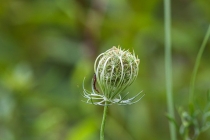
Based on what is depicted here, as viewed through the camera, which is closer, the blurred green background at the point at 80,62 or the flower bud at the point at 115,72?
the flower bud at the point at 115,72

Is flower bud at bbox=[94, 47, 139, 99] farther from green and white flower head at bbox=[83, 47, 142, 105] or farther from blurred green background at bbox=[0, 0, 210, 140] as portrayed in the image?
blurred green background at bbox=[0, 0, 210, 140]

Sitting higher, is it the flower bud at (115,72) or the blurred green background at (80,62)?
the blurred green background at (80,62)

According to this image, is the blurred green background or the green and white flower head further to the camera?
the blurred green background

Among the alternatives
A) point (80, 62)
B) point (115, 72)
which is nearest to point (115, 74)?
point (115, 72)

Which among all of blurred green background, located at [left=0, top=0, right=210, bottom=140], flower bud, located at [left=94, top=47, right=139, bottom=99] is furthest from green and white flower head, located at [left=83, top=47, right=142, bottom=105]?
blurred green background, located at [left=0, top=0, right=210, bottom=140]

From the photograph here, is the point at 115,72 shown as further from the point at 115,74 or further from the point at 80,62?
the point at 80,62

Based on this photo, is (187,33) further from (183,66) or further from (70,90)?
(70,90)

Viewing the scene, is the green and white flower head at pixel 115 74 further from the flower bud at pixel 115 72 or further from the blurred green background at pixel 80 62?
the blurred green background at pixel 80 62

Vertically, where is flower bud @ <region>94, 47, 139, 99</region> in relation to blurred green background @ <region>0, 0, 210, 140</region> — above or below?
below

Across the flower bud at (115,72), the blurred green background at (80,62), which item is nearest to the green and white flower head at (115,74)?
the flower bud at (115,72)
